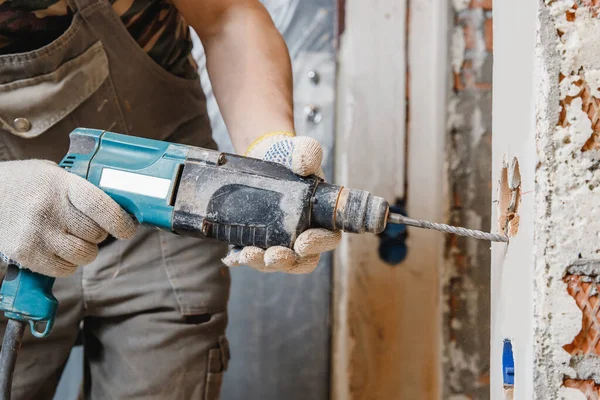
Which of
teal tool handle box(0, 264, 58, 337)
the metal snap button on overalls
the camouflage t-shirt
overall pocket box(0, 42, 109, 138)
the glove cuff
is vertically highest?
the camouflage t-shirt

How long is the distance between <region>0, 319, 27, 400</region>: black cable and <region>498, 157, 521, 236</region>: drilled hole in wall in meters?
0.68

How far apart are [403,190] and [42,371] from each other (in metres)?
0.93

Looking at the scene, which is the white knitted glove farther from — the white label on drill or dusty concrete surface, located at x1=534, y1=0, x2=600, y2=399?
dusty concrete surface, located at x1=534, y1=0, x2=600, y2=399

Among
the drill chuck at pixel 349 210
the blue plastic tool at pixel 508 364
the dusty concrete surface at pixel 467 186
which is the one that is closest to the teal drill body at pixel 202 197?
the drill chuck at pixel 349 210

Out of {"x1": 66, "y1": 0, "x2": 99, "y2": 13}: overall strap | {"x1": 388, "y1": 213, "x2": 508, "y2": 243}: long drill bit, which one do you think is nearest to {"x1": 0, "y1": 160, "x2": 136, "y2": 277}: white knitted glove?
{"x1": 66, "y1": 0, "x2": 99, "y2": 13}: overall strap

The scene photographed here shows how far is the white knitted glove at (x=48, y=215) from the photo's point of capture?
78 centimetres

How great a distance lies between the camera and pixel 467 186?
58.2 inches

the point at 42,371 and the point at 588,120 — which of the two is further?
the point at 42,371

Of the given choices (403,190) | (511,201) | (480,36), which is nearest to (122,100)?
(511,201)

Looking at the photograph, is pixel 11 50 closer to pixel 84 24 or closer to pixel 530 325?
pixel 84 24

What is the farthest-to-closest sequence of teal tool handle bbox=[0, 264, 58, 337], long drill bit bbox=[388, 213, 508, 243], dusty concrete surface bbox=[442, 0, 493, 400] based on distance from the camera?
dusty concrete surface bbox=[442, 0, 493, 400], teal tool handle bbox=[0, 264, 58, 337], long drill bit bbox=[388, 213, 508, 243]

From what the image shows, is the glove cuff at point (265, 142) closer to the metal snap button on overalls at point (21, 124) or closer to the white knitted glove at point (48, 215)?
the white knitted glove at point (48, 215)

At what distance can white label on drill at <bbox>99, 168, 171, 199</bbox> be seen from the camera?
771 millimetres

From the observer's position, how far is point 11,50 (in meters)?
0.89
